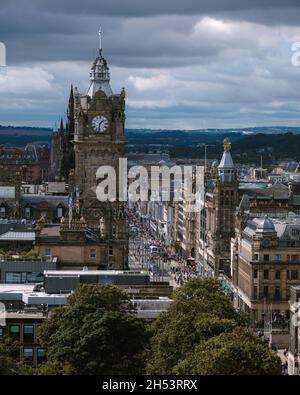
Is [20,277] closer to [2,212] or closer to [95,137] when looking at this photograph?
[95,137]

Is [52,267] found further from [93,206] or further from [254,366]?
[254,366]

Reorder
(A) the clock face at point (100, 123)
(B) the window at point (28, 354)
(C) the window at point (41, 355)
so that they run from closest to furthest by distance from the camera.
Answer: (B) the window at point (28, 354), (C) the window at point (41, 355), (A) the clock face at point (100, 123)

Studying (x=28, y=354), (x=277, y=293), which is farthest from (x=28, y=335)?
(x=277, y=293)

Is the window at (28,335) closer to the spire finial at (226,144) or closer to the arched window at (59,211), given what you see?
the arched window at (59,211)

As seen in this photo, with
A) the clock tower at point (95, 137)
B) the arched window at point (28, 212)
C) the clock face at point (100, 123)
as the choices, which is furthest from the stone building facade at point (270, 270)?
the arched window at point (28, 212)

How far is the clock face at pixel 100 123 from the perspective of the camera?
15575 centimetres

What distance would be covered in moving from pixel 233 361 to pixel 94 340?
15.1 meters

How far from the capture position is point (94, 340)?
89750 mm

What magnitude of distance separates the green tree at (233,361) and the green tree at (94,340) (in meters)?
9.83

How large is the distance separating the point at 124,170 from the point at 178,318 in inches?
2612

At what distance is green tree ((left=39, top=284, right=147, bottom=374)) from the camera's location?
88812 millimetres

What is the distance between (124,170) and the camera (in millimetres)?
156875

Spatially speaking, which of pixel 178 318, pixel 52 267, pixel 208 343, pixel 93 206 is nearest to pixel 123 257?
pixel 93 206

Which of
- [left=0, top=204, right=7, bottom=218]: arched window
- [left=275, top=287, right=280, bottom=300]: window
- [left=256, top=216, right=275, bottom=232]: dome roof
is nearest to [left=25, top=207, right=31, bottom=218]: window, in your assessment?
[left=0, top=204, right=7, bottom=218]: arched window
